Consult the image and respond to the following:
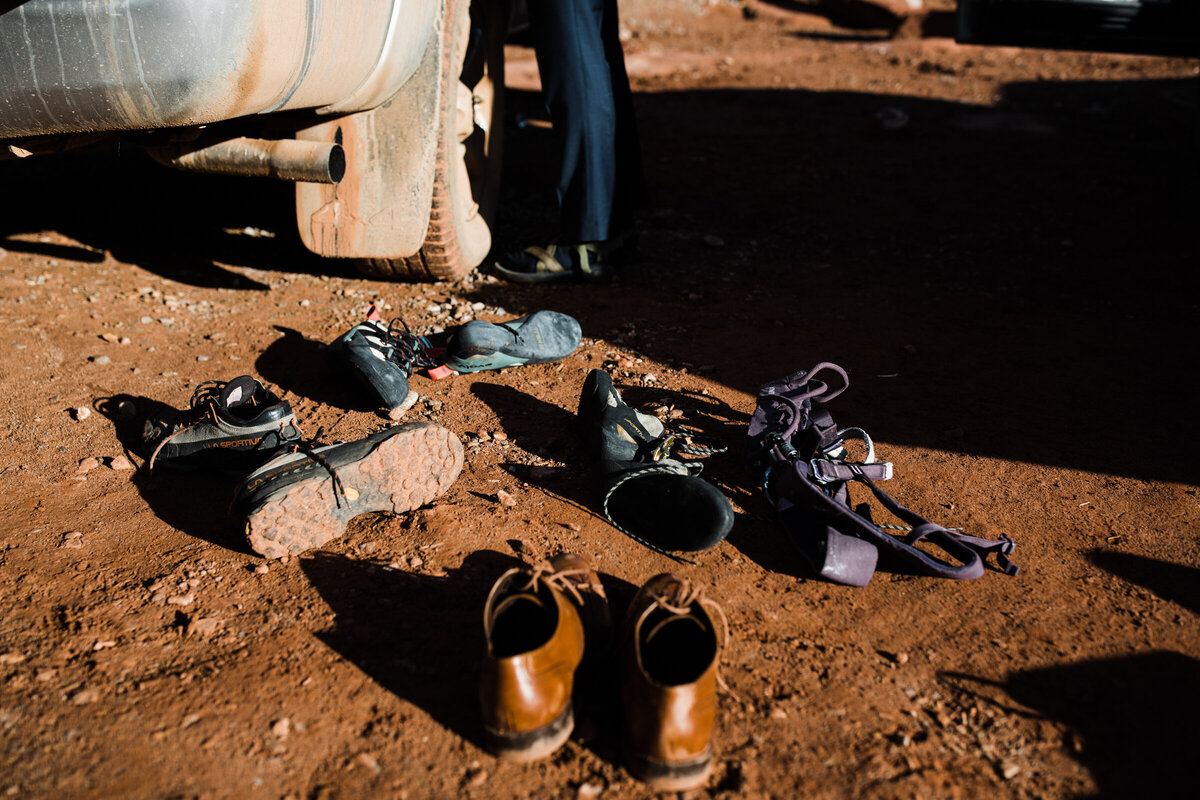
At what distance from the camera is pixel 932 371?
314cm

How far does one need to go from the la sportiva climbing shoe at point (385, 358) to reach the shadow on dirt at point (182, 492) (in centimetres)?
53

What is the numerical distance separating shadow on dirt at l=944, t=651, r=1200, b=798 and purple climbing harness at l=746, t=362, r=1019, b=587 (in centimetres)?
33

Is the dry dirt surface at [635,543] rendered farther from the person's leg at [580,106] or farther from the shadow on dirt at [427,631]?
the person's leg at [580,106]

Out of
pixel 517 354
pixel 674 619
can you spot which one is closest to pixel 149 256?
pixel 517 354

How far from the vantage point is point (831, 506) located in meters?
2.17

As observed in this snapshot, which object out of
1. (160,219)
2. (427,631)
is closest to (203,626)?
(427,631)

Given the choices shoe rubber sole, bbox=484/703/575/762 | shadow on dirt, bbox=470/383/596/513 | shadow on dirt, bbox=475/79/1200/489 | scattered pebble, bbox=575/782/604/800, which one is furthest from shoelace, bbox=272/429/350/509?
shadow on dirt, bbox=475/79/1200/489

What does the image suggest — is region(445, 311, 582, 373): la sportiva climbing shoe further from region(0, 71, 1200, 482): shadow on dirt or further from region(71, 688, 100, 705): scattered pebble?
region(71, 688, 100, 705): scattered pebble

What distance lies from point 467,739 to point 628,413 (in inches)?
44.9

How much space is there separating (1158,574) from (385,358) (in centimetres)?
237

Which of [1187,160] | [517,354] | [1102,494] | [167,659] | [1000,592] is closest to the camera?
[167,659]

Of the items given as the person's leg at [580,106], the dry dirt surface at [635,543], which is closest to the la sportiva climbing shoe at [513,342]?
the dry dirt surface at [635,543]

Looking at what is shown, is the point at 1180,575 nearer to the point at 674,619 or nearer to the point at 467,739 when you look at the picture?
the point at 674,619

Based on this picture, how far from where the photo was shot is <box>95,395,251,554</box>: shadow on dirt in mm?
2180
